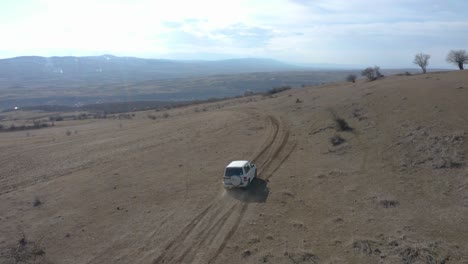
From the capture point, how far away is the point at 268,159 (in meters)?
36.6

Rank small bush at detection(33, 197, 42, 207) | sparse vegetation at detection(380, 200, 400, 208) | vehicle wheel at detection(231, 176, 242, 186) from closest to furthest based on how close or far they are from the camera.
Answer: sparse vegetation at detection(380, 200, 400, 208), vehicle wheel at detection(231, 176, 242, 186), small bush at detection(33, 197, 42, 207)

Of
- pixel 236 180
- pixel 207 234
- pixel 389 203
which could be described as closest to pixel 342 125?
pixel 236 180

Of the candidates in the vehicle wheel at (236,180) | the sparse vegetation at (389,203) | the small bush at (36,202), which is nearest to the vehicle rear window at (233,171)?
the vehicle wheel at (236,180)

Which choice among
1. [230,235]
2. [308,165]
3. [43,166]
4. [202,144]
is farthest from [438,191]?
[43,166]

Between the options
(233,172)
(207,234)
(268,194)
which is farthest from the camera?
(233,172)

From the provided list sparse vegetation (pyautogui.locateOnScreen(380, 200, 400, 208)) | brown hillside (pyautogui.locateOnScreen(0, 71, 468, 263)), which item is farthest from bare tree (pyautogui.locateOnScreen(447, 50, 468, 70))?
sparse vegetation (pyautogui.locateOnScreen(380, 200, 400, 208))

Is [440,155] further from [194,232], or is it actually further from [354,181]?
[194,232]

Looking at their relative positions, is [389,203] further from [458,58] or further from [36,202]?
[458,58]

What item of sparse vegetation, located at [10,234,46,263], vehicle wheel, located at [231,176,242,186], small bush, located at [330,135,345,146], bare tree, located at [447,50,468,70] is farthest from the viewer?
bare tree, located at [447,50,468,70]

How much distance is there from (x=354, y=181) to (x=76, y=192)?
65.2 ft

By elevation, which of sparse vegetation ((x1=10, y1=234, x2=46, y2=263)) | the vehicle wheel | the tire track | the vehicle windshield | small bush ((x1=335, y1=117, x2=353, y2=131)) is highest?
small bush ((x1=335, y1=117, x2=353, y2=131))

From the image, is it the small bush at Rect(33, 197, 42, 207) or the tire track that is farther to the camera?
the small bush at Rect(33, 197, 42, 207)

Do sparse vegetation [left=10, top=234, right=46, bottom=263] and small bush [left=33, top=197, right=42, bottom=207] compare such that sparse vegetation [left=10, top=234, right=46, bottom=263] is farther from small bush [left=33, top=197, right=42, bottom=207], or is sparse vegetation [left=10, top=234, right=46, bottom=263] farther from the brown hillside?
small bush [left=33, top=197, right=42, bottom=207]

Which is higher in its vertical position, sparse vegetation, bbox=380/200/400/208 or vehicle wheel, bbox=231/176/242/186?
vehicle wheel, bbox=231/176/242/186
